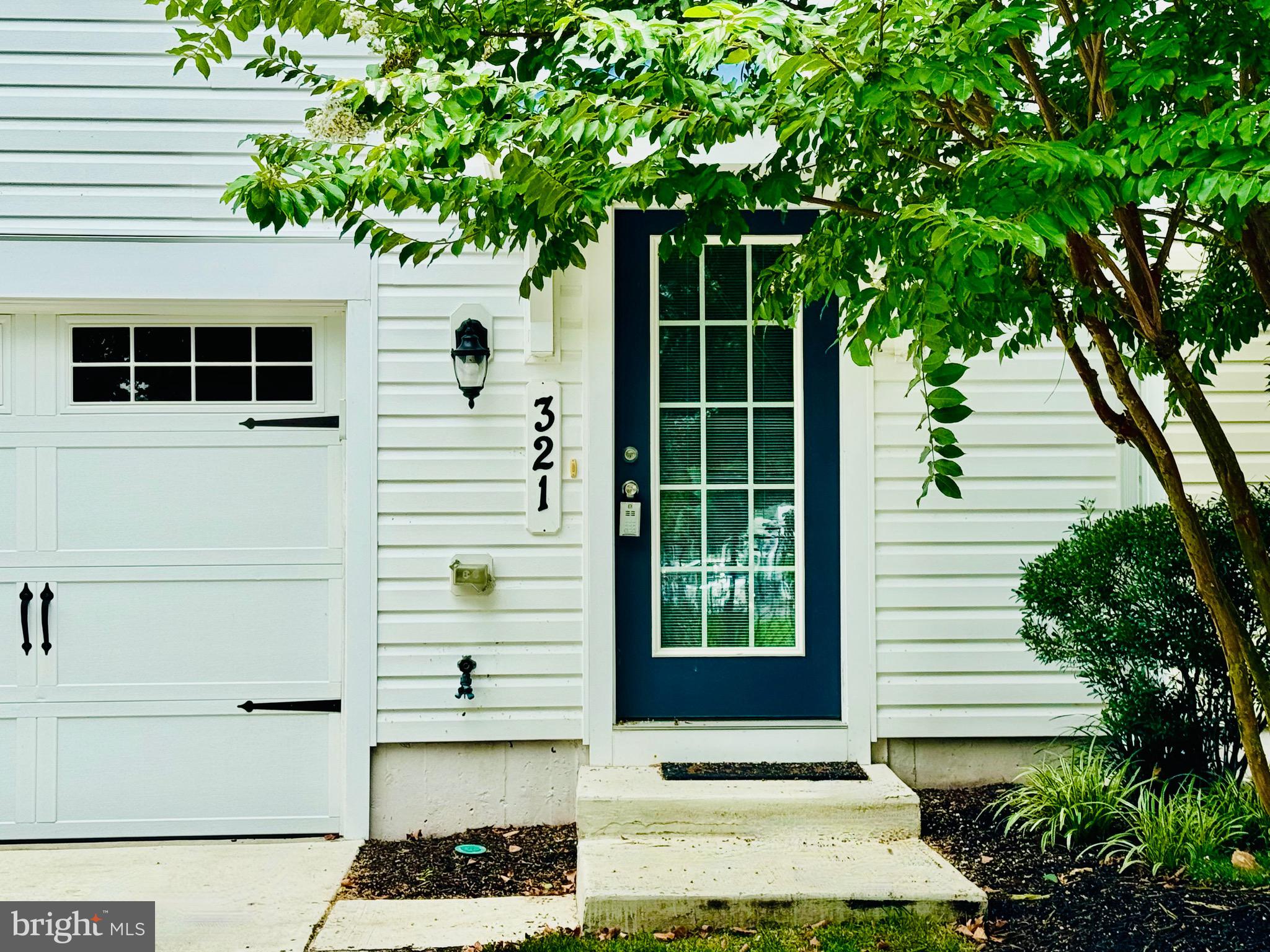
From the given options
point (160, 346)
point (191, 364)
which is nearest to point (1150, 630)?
point (191, 364)

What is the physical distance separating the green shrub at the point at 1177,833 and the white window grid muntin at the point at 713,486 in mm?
1367

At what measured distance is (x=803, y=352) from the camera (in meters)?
4.38

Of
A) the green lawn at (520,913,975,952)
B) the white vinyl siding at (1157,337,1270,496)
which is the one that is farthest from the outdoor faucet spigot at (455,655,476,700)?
the white vinyl siding at (1157,337,1270,496)


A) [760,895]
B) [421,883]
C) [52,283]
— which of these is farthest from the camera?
[52,283]

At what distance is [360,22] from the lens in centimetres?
278

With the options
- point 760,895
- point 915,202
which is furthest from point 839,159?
point 760,895

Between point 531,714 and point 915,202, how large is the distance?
8.63 feet

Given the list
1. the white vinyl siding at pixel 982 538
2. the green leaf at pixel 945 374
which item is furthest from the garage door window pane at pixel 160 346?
the green leaf at pixel 945 374

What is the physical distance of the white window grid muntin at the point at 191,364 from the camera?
432cm

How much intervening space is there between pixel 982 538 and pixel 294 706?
2940mm

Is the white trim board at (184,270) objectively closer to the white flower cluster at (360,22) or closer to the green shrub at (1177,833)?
the white flower cluster at (360,22)

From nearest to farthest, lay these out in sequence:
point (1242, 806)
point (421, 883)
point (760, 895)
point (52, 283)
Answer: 1. point (760, 895)
2. point (1242, 806)
3. point (421, 883)
4. point (52, 283)

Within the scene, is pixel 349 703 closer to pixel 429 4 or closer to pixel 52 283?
pixel 52 283

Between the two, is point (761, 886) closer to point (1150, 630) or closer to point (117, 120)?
point (1150, 630)
